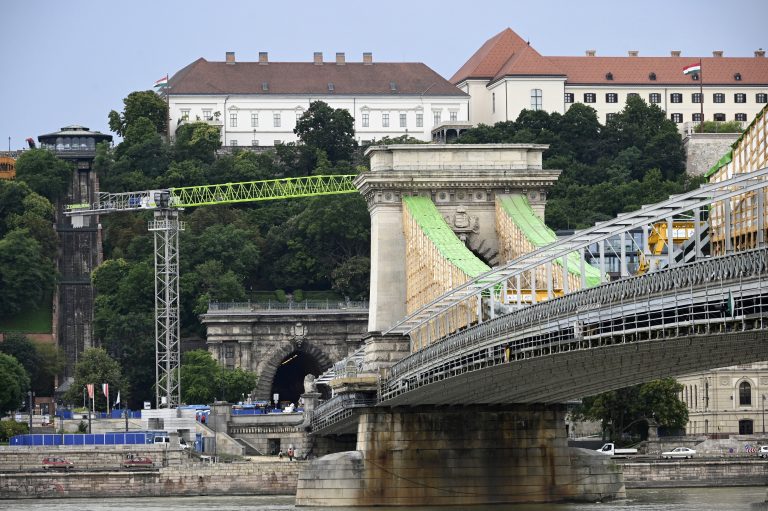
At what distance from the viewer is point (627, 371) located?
267 ft

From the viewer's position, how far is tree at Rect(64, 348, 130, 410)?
481 ft

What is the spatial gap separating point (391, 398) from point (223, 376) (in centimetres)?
5422

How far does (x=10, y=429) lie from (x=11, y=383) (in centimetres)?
986

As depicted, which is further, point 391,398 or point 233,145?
point 233,145

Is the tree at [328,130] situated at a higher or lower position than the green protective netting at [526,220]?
higher

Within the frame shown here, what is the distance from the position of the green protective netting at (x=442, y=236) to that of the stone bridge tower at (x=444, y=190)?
0.47m

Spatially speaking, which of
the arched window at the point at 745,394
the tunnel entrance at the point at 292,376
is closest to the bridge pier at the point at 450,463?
the arched window at the point at 745,394

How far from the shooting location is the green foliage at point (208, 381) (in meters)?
146

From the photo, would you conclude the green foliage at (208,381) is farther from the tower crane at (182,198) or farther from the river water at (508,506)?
the river water at (508,506)

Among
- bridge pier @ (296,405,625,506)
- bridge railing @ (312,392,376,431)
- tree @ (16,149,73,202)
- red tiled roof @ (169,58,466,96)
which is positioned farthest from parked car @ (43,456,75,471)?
red tiled roof @ (169,58,466,96)

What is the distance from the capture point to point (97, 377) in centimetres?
14725

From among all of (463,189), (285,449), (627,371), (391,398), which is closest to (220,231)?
(285,449)

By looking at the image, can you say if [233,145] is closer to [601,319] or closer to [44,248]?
[44,248]

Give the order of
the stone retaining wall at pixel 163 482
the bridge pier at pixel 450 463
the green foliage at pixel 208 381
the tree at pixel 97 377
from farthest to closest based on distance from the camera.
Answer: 1. the tree at pixel 97 377
2. the green foliage at pixel 208 381
3. the stone retaining wall at pixel 163 482
4. the bridge pier at pixel 450 463
